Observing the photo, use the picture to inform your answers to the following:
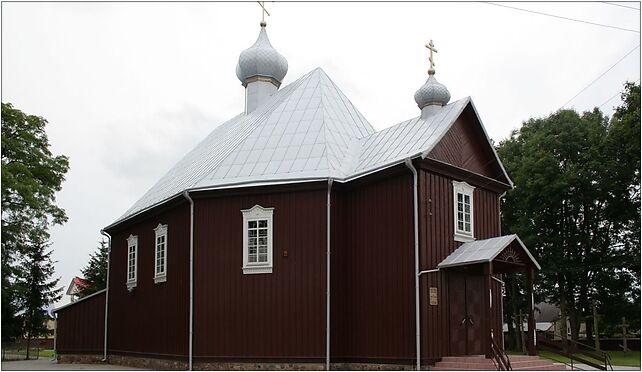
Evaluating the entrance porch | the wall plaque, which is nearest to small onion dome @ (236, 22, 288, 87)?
the entrance porch

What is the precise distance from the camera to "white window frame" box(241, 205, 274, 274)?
1720cm

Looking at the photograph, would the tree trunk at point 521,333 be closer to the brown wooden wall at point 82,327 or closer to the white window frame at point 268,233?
the brown wooden wall at point 82,327

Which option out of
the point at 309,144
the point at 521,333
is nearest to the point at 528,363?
the point at 309,144

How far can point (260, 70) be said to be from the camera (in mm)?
26031

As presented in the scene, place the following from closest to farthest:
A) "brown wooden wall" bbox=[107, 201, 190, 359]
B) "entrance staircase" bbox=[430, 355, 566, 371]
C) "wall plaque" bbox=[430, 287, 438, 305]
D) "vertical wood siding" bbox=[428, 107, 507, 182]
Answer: "entrance staircase" bbox=[430, 355, 566, 371] < "wall plaque" bbox=[430, 287, 438, 305] < "vertical wood siding" bbox=[428, 107, 507, 182] < "brown wooden wall" bbox=[107, 201, 190, 359]

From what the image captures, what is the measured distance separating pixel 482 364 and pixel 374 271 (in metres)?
3.21

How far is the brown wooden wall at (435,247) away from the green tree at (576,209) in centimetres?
1568

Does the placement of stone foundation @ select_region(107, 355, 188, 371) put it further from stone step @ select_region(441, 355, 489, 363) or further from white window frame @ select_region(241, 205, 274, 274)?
stone step @ select_region(441, 355, 489, 363)

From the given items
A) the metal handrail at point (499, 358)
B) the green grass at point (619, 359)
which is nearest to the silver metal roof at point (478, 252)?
the metal handrail at point (499, 358)

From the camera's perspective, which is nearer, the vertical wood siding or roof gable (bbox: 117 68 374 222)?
the vertical wood siding

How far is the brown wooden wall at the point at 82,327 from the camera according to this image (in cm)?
2459

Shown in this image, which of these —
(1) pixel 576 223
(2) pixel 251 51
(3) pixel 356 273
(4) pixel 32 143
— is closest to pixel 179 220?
(3) pixel 356 273

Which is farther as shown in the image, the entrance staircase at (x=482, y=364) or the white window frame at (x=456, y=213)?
Answer: the white window frame at (x=456, y=213)

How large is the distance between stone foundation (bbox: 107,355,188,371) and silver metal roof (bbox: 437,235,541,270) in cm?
717
